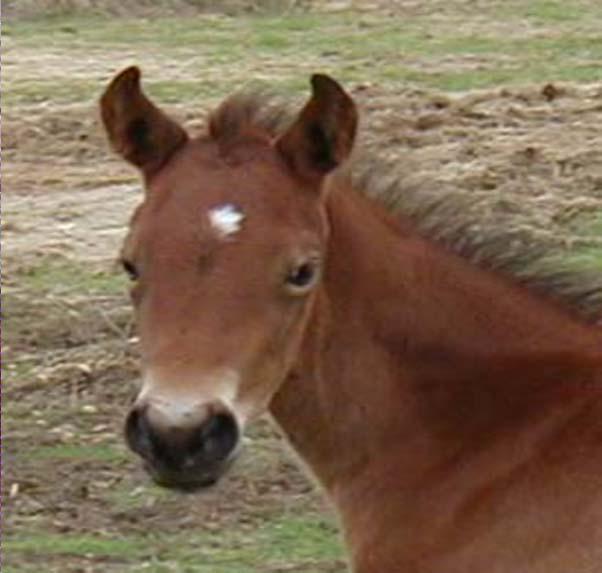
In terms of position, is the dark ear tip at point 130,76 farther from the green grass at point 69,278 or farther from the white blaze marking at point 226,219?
the green grass at point 69,278

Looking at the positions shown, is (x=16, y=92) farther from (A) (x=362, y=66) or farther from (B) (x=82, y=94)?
(A) (x=362, y=66)

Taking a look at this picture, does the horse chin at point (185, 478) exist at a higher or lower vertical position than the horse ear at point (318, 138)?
lower

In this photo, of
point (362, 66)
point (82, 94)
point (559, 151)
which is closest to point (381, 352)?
point (559, 151)

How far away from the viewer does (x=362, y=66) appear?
1736 centimetres

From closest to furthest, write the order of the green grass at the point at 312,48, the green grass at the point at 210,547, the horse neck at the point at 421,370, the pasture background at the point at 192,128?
the horse neck at the point at 421,370, the green grass at the point at 210,547, the pasture background at the point at 192,128, the green grass at the point at 312,48

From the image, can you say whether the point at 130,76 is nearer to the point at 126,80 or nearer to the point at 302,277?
the point at 126,80

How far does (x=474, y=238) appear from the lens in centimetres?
662

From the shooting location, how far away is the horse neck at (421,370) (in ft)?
21.0

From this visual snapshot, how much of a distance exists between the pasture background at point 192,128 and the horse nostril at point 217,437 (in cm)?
59

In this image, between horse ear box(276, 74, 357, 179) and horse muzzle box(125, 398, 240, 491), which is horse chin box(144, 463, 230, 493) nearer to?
horse muzzle box(125, 398, 240, 491)

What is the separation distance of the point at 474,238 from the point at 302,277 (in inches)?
28.3

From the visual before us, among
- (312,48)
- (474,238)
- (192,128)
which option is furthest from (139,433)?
(312,48)

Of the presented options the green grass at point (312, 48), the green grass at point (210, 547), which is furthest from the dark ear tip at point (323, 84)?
the green grass at point (312, 48)

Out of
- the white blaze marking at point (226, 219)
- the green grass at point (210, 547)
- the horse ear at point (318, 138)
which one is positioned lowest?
the green grass at point (210, 547)
